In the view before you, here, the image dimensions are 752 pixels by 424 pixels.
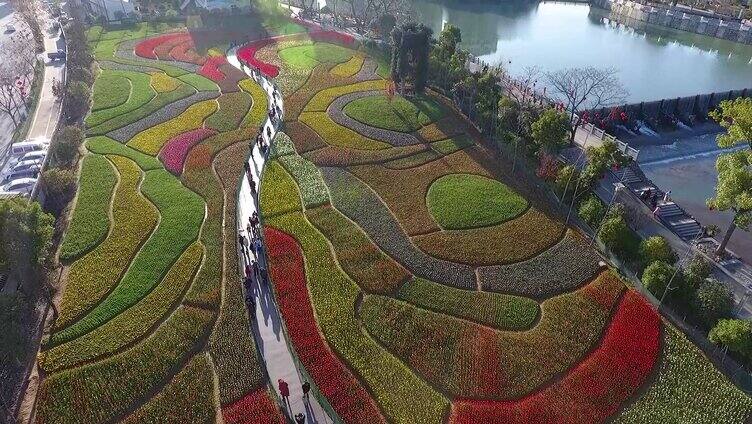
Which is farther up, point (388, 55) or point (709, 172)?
point (388, 55)

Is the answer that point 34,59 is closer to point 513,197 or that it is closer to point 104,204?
point 104,204

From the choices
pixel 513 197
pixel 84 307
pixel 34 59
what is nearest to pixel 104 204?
pixel 84 307

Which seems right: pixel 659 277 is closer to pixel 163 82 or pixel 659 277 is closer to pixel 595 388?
pixel 595 388

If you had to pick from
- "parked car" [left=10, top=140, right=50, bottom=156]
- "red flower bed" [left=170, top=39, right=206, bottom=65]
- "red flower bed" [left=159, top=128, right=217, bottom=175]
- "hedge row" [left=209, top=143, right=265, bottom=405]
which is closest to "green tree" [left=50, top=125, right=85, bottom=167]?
"parked car" [left=10, top=140, right=50, bottom=156]

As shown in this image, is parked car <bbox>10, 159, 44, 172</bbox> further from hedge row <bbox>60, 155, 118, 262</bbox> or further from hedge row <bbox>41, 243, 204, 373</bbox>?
hedge row <bbox>41, 243, 204, 373</bbox>

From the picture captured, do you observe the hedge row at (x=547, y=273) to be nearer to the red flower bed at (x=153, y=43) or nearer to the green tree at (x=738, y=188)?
the green tree at (x=738, y=188)

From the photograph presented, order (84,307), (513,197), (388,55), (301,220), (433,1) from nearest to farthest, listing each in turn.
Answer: (84,307), (301,220), (513,197), (388,55), (433,1)

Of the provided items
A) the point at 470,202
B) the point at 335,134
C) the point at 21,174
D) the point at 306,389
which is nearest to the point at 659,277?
the point at 470,202
